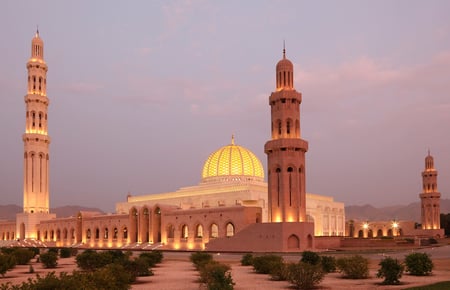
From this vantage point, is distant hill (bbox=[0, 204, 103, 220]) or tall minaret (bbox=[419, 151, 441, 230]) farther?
distant hill (bbox=[0, 204, 103, 220])

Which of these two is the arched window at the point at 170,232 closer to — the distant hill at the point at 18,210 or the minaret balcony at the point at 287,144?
the minaret balcony at the point at 287,144

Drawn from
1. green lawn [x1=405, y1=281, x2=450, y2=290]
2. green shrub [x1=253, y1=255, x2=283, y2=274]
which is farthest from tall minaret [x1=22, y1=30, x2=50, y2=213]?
green lawn [x1=405, y1=281, x2=450, y2=290]

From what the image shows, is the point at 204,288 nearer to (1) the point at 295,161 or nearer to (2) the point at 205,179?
(1) the point at 295,161

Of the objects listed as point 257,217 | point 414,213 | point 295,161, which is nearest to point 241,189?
point 257,217

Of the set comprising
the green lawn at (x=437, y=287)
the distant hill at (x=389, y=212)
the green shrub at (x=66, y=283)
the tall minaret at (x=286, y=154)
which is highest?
the tall minaret at (x=286, y=154)

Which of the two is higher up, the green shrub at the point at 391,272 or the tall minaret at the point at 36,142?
the tall minaret at the point at 36,142

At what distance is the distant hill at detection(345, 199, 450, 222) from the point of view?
146m

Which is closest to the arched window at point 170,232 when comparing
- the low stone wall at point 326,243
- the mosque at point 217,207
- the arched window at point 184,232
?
the mosque at point 217,207

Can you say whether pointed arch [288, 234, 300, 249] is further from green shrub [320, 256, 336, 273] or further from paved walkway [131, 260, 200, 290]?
paved walkway [131, 260, 200, 290]

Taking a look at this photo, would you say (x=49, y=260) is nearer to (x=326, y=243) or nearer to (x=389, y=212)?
(x=326, y=243)

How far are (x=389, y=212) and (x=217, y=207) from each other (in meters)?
119

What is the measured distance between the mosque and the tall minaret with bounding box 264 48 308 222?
0.08 m

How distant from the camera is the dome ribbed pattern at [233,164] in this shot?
206ft

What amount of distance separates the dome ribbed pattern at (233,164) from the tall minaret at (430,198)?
23060mm
